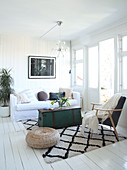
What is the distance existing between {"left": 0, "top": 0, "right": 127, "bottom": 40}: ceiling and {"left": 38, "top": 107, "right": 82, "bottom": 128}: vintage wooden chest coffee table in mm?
2213

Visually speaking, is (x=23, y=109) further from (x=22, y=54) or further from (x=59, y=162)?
(x=59, y=162)

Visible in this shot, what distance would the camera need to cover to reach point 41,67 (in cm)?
585

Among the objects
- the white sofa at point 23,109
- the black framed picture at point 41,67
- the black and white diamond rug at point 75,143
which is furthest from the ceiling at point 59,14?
the black and white diamond rug at point 75,143

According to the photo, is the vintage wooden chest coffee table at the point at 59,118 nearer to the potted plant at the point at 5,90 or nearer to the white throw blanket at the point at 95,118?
the white throw blanket at the point at 95,118

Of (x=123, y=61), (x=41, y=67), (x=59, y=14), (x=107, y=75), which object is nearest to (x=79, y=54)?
(x=41, y=67)

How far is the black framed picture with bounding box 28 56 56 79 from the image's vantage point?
5.70m

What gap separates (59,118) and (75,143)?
0.94m

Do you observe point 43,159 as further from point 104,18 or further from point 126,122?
point 104,18

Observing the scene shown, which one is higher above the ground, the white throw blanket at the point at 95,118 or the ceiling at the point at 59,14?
the ceiling at the point at 59,14

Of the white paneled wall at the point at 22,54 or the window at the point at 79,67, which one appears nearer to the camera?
the white paneled wall at the point at 22,54

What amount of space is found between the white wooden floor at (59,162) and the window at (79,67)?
11.0 ft

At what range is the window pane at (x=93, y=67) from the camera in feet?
17.3

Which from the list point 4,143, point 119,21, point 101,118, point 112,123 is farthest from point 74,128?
point 119,21

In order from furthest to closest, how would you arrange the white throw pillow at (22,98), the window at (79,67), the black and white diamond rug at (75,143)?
the window at (79,67), the white throw pillow at (22,98), the black and white diamond rug at (75,143)
